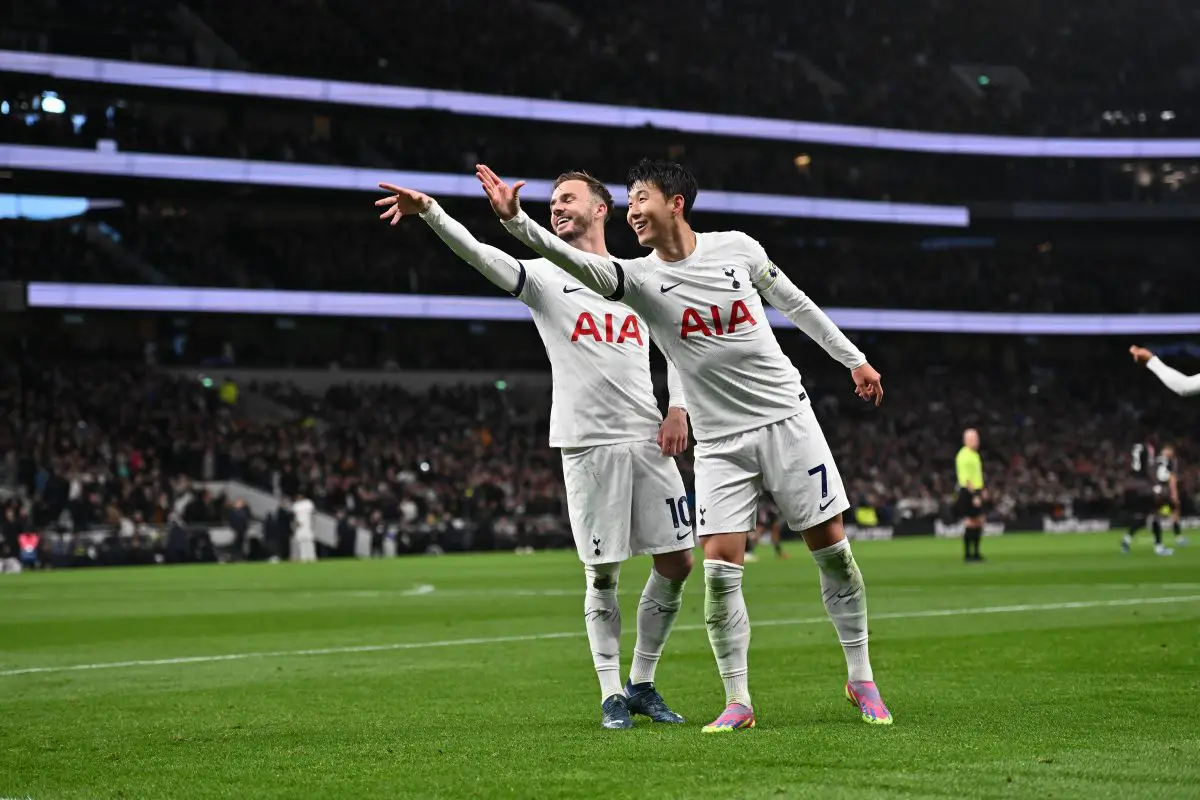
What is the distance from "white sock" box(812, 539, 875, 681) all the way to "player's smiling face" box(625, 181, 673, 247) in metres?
1.84

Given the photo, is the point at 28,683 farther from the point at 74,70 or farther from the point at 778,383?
the point at 74,70

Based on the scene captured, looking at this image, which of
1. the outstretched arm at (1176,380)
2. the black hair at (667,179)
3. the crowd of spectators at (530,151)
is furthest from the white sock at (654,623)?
the crowd of spectators at (530,151)

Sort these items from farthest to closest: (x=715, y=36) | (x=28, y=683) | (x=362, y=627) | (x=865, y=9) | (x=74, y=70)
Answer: (x=865, y=9), (x=715, y=36), (x=74, y=70), (x=362, y=627), (x=28, y=683)

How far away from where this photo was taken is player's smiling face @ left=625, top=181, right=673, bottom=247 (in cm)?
790

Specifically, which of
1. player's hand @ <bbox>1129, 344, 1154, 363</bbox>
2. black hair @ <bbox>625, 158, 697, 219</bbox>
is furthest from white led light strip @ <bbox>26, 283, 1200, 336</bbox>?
black hair @ <bbox>625, 158, 697, 219</bbox>

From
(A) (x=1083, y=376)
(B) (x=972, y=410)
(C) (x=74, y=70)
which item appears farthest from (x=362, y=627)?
(A) (x=1083, y=376)

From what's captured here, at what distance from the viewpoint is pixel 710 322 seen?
7926mm

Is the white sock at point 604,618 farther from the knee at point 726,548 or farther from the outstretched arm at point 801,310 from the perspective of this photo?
the outstretched arm at point 801,310

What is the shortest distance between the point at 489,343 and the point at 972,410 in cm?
1925

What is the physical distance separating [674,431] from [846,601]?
1261 mm

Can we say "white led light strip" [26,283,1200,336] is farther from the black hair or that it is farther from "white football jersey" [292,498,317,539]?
the black hair

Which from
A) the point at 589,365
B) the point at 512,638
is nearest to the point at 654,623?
the point at 589,365

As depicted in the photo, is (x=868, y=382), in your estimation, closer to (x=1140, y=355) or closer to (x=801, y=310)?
(x=801, y=310)

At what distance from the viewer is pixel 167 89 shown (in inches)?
1951
